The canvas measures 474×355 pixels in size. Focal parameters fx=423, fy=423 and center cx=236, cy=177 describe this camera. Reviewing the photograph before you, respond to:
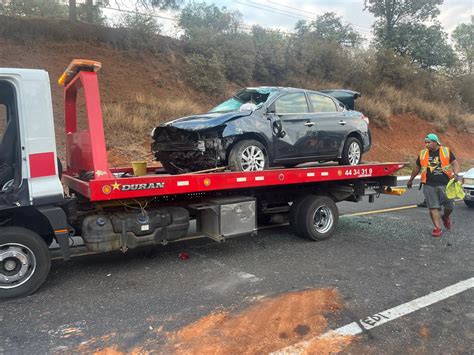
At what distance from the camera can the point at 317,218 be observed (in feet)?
23.2

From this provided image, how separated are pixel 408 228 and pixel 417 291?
3443mm

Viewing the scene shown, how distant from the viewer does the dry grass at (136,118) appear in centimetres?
1502

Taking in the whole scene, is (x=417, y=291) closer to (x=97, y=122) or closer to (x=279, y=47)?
(x=97, y=122)

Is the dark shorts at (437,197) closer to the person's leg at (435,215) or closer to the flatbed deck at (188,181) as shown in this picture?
the person's leg at (435,215)

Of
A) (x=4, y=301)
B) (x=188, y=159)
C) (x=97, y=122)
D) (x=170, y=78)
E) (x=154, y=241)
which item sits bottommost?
(x=4, y=301)

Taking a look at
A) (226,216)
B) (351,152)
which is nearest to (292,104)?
(351,152)

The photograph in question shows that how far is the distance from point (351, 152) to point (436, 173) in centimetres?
150

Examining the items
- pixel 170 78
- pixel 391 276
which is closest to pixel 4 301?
pixel 391 276

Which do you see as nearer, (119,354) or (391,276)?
(119,354)

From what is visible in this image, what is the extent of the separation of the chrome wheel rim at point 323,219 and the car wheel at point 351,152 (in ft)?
4.05

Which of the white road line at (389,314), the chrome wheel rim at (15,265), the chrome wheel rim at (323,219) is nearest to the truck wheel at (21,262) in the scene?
the chrome wheel rim at (15,265)

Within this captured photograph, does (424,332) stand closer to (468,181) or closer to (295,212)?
(295,212)

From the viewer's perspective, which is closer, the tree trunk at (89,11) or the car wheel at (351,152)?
the car wheel at (351,152)

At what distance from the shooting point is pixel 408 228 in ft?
26.0
